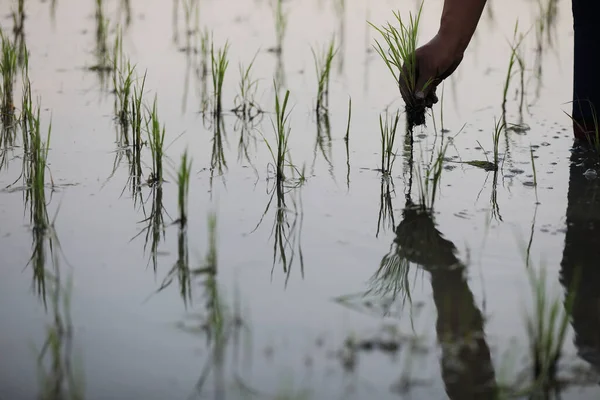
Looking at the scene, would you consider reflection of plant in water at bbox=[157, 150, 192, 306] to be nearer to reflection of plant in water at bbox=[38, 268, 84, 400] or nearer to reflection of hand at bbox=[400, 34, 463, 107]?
reflection of plant in water at bbox=[38, 268, 84, 400]

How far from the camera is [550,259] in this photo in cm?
222

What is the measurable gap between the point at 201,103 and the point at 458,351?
2.11 metres

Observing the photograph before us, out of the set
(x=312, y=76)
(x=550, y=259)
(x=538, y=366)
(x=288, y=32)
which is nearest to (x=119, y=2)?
(x=288, y=32)

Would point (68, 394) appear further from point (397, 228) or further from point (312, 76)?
point (312, 76)

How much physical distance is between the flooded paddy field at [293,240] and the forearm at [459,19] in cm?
36

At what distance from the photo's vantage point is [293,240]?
7.73ft

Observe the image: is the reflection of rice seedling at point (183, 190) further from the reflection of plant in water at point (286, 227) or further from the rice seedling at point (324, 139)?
Result: the rice seedling at point (324, 139)

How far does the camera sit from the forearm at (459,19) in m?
2.92

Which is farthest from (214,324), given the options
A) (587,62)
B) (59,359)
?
(587,62)

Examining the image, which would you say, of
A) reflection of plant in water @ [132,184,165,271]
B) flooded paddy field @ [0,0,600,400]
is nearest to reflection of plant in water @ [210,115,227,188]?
flooded paddy field @ [0,0,600,400]

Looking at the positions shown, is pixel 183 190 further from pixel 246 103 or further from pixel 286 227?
pixel 246 103

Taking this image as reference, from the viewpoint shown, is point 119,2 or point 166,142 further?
point 119,2

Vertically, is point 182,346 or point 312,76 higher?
point 312,76

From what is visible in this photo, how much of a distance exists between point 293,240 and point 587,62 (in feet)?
4.47
